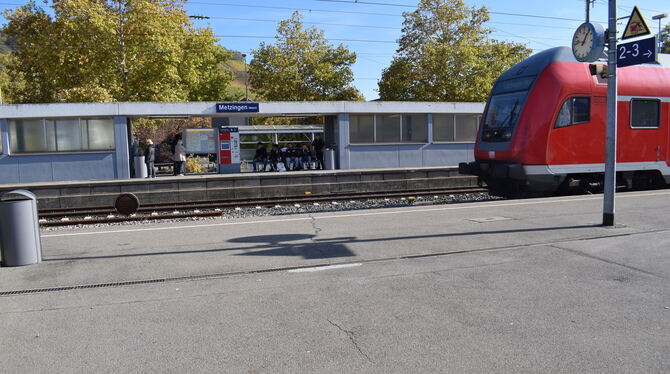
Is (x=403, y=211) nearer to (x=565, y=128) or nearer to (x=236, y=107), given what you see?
(x=565, y=128)

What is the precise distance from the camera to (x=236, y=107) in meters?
18.5

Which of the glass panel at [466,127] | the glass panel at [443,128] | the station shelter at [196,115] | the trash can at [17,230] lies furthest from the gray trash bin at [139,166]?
the glass panel at [466,127]

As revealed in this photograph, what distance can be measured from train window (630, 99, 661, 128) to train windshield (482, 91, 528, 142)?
3.14 metres

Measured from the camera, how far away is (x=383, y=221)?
945cm

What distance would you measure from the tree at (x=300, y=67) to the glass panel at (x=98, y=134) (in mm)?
20601

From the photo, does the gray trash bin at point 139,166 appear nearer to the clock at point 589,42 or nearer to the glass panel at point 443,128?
the glass panel at point 443,128

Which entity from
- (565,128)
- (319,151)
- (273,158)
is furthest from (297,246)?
(273,158)

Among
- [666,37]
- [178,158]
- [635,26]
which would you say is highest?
[666,37]

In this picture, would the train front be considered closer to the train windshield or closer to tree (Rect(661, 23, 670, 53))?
the train windshield

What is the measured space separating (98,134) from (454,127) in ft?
45.1

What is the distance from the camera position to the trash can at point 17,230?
22.2 ft

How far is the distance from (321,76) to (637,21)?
1188 inches

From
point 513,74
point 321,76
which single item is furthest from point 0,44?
point 513,74

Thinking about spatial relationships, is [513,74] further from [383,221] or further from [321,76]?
[321,76]
